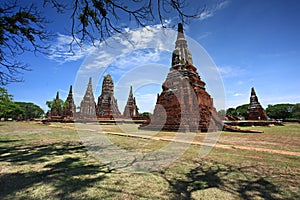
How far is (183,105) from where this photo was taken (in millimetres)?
13367

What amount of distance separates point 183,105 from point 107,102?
2149cm

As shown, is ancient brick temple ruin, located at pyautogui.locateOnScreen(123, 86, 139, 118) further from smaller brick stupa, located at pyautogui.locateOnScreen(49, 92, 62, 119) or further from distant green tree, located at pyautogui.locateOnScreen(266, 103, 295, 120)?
distant green tree, located at pyautogui.locateOnScreen(266, 103, 295, 120)

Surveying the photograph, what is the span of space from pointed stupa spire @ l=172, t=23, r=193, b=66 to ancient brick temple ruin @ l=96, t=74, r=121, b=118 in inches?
688

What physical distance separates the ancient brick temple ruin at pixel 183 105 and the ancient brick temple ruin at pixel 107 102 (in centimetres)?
1711

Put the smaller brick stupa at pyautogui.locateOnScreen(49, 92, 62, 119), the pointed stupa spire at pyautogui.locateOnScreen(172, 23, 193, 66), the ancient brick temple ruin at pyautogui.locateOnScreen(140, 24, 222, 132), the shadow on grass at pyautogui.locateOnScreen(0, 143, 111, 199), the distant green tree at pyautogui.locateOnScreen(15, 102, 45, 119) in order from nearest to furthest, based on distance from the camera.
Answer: the shadow on grass at pyautogui.locateOnScreen(0, 143, 111, 199)
the ancient brick temple ruin at pyautogui.locateOnScreen(140, 24, 222, 132)
the pointed stupa spire at pyautogui.locateOnScreen(172, 23, 193, 66)
the smaller brick stupa at pyautogui.locateOnScreen(49, 92, 62, 119)
the distant green tree at pyautogui.locateOnScreen(15, 102, 45, 119)

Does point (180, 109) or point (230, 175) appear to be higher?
point (180, 109)

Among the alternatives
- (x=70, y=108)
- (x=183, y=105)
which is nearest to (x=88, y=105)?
(x=70, y=108)

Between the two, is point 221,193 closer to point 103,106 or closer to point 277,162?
point 277,162

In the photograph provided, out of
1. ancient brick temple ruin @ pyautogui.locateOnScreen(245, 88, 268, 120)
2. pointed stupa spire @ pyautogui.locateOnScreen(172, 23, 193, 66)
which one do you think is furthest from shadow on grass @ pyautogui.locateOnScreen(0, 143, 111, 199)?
ancient brick temple ruin @ pyautogui.locateOnScreen(245, 88, 268, 120)

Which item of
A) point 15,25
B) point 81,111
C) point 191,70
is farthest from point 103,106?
point 15,25

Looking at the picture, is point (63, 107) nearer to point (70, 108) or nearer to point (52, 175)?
point (70, 108)

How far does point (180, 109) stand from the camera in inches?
517

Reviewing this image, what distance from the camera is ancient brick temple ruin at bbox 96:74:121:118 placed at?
30703mm

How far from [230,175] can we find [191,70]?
14.4 meters
